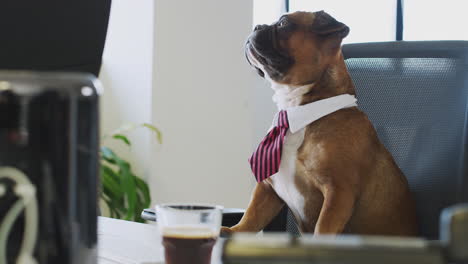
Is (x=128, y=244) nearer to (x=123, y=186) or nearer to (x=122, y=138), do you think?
(x=123, y=186)

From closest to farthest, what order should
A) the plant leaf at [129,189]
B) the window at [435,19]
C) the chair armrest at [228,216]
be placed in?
the chair armrest at [228,216] → the plant leaf at [129,189] → the window at [435,19]

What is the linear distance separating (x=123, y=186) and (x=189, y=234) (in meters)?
2.17

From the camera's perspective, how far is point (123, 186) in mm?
2799

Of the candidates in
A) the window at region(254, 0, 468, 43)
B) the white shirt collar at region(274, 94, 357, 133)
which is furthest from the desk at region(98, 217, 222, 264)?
the window at region(254, 0, 468, 43)

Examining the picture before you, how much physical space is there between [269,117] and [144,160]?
84cm

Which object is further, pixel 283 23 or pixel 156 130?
pixel 156 130

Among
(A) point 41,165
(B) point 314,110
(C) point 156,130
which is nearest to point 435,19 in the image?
(C) point 156,130

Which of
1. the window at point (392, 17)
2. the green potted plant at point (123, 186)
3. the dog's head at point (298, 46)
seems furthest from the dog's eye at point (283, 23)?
the window at point (392, 17)

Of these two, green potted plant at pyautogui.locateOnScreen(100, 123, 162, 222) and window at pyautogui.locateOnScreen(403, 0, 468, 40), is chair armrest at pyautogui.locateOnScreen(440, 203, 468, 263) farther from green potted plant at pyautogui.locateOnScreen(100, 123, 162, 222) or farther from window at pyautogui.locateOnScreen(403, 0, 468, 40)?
window at pyautogui.locateOnScreen(403, 0, 468, 40)

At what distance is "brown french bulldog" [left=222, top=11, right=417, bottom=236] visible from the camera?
1.38m

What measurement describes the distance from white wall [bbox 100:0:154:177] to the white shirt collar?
1665 millimetres

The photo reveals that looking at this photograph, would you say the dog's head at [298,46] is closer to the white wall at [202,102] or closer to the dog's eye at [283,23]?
the dog's eye at [283,23]

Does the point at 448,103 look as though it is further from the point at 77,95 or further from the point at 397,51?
the point at 77,95

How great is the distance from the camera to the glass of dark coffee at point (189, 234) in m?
0.68
